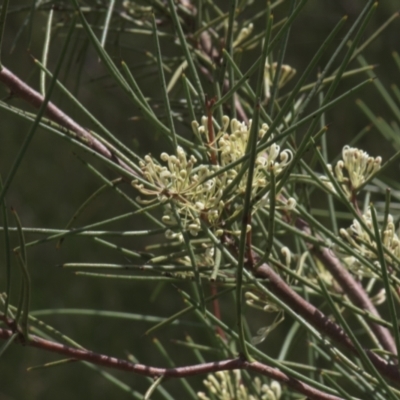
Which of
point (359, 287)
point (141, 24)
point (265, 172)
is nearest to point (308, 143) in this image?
point (265, 172)

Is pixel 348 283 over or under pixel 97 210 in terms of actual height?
over

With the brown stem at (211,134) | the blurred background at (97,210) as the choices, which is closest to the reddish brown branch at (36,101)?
the brown stem at (211,134)

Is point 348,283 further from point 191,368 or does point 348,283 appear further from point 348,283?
point 191,368

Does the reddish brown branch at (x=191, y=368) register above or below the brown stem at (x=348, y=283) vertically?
above

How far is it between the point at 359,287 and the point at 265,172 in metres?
0.16

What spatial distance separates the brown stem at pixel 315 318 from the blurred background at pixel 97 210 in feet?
3.61

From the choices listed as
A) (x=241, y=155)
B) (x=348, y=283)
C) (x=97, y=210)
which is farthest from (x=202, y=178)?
(x=97, y=210)

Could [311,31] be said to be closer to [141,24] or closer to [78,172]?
[78,172]

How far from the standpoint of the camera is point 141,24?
480mm

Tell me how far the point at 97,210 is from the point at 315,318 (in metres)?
1.30

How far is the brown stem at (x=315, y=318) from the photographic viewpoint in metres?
0.29

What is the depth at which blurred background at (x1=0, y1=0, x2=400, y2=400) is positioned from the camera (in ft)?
4.83

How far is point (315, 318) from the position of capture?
302 mm

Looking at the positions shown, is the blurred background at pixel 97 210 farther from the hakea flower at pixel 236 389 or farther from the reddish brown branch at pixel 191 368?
the reddish brown branch at pixel 191 368
